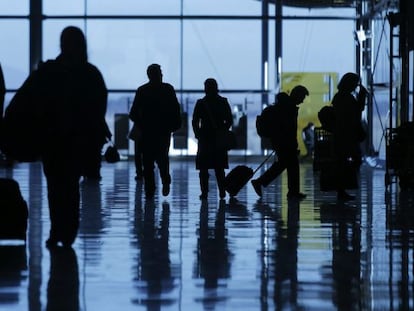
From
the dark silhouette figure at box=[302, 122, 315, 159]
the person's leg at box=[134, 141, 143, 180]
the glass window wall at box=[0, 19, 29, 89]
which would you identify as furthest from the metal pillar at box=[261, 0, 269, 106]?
the person's leg at box=[134, 141, 143, 180]

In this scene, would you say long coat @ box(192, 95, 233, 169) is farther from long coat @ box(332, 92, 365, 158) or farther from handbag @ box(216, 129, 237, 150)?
long coat @ box(332, 92, 365, 158)

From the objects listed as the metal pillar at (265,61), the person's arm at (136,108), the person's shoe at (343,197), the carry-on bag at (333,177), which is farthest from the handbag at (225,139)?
the metal pillar at (265,61)

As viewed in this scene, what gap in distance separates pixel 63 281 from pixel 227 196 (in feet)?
24.9

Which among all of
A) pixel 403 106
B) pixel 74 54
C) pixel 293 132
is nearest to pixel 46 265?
pixel 74 54

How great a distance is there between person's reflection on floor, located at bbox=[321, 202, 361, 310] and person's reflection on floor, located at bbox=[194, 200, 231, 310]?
1.98 feet

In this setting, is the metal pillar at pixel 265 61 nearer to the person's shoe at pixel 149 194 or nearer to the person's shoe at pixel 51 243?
the person's shoe at pixel 149 194

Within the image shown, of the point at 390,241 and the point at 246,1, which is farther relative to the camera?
the point at 246,1

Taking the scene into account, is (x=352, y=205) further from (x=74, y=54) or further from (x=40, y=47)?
(x=40, y=47)

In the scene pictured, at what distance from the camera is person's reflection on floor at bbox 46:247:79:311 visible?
5.39 m

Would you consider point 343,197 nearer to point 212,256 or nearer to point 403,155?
point 403,155

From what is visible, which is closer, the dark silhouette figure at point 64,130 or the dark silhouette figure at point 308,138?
the dark silhouette figure at point 64,130

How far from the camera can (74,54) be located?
8.05 m

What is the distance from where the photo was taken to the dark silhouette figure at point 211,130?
12930 millimetres

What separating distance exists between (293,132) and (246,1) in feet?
48.0
